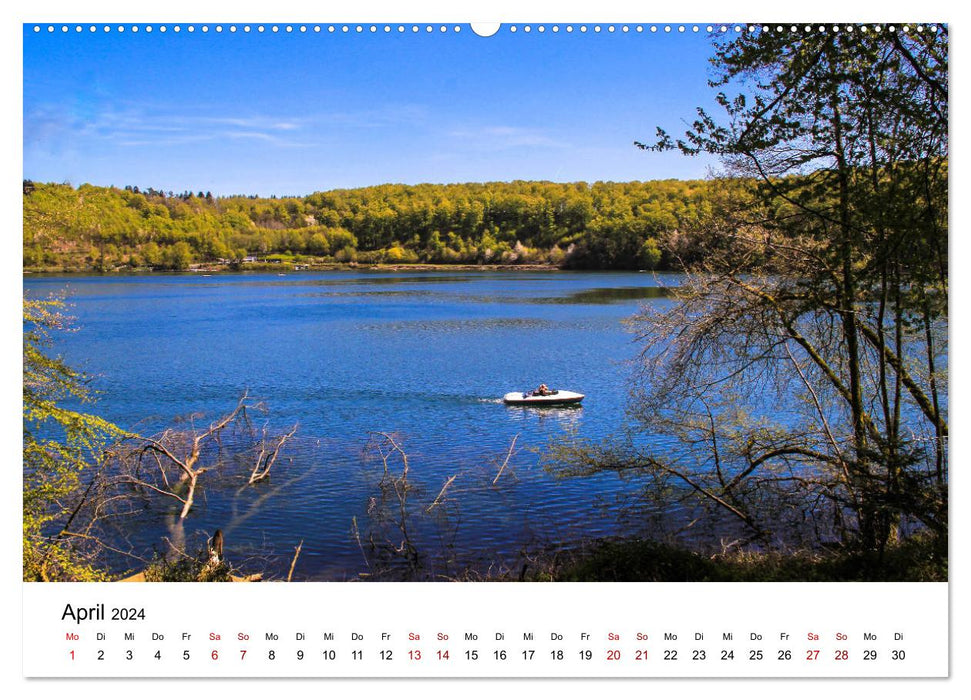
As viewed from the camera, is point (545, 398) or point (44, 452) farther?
point (545, 398)

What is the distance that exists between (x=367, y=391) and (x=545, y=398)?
14.8ft

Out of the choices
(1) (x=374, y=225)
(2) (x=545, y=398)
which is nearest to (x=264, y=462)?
(2) (x=545, y=398)

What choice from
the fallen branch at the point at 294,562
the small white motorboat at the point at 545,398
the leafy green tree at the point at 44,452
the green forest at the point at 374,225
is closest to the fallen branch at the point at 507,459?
the small white motorboat at the point at 545,398

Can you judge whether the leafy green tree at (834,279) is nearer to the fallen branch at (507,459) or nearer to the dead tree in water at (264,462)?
the fallen branch at (507,459)

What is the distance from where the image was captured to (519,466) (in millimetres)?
14242

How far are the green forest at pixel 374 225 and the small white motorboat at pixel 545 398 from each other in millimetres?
3150

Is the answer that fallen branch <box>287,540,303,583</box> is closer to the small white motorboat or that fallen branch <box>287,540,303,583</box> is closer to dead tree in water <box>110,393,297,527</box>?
dead tree in water <box>110,393,297,527</box>

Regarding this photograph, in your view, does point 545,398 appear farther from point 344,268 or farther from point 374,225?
point 344,268

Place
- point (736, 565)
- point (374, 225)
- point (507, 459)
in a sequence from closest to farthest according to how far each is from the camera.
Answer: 1. point (736, 565)
2. point (507, 459)
3. point (374, 225)

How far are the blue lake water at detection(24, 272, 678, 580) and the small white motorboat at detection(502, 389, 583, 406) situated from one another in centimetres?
31

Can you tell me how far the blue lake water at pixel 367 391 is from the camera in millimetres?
11617

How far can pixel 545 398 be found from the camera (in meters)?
17.5
